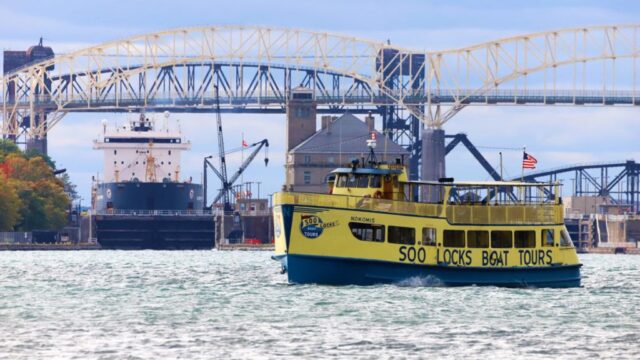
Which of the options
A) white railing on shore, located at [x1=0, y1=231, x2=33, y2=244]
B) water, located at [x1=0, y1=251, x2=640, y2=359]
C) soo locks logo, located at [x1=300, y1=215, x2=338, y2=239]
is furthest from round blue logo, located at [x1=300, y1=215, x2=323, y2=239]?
white railing on shore, located at [x1=0, y1=231, x2=33, y2=244]

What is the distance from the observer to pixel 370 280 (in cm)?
8406

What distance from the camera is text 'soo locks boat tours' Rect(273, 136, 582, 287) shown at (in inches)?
3290

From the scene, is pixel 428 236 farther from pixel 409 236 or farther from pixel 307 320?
pixel 307 320

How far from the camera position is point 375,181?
86750 mm

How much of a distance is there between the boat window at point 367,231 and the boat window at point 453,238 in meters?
3.50

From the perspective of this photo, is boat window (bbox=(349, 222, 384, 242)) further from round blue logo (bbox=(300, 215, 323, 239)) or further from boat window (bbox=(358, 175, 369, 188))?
boat window (bbox=(358, 175, 369, 188))

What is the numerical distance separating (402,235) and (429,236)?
154cm

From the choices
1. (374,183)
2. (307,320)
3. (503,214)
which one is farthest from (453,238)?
(307,320)

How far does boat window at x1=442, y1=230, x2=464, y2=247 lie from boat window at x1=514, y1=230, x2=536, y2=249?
3.07 m

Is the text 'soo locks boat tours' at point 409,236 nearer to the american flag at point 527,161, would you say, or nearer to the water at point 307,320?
the water at point 307,320

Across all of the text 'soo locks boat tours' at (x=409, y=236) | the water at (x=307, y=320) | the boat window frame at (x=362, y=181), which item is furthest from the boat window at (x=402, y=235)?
the boat window frame at (x=362, y=181)

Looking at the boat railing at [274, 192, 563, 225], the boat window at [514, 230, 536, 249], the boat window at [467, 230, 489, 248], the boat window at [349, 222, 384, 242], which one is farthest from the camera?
the boat window at [514, 230, 536, 249]

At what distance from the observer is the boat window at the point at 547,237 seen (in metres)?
87.9

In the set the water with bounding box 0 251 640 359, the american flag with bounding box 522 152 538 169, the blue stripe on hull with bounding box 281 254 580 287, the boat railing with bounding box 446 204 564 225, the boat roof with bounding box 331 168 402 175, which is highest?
the american flag with bounding box 522 152 538 169
